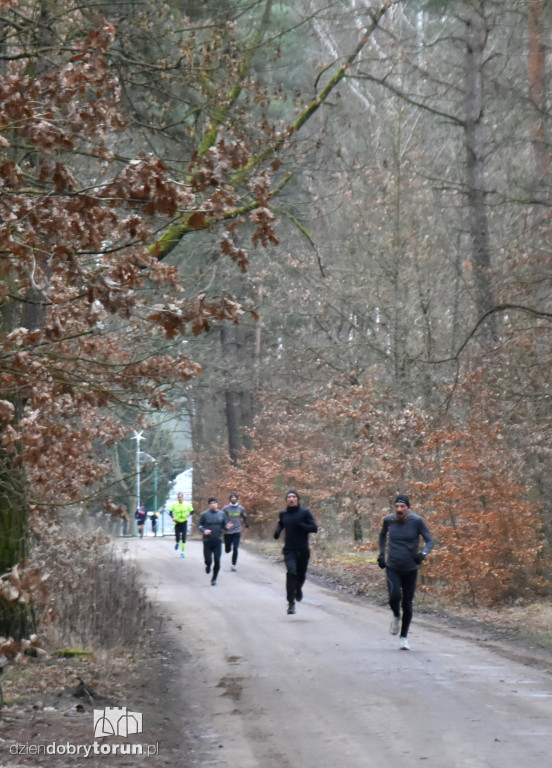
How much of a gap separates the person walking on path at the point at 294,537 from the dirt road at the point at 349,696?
621 millimetres

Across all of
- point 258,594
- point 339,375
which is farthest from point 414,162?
point 258,594

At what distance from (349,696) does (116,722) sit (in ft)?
7.88

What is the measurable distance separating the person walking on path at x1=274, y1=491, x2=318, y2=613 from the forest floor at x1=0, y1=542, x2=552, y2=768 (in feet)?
6.93

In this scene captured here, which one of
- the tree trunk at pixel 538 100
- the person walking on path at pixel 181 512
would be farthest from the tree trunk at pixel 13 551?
the person walking on path at pixel 181 512

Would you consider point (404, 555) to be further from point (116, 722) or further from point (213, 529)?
point (213, 529)

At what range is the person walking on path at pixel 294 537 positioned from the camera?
16.8m

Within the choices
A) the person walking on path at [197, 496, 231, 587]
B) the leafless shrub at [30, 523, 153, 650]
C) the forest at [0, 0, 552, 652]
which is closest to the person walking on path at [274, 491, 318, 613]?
the leafless shrub at [30, 523, 153, 650]

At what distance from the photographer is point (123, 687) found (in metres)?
10.5

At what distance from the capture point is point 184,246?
29.5 meters

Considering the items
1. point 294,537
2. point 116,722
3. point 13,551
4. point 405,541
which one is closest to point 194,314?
point 116,722

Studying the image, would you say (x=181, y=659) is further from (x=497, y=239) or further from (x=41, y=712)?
(x=497, y=239)

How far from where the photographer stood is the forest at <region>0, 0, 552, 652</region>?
24.6ft

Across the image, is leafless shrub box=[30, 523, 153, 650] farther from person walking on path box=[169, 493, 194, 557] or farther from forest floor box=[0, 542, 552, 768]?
person walking on path box=[169, 493, 194, 557]

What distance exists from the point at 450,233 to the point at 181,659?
545 inches
